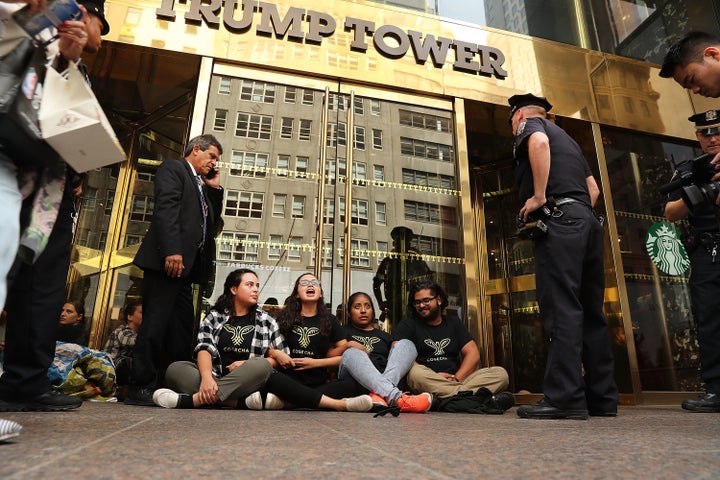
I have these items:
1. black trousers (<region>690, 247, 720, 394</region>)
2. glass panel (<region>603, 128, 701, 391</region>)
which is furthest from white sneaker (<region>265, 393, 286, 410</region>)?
glass panel (<region>603, 128, 701, 391</region>)

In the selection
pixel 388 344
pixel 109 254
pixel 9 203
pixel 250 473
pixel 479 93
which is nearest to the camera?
pixel 250 473

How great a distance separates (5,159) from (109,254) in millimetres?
4071

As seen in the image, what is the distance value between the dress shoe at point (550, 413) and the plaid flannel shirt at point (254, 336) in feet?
5.94

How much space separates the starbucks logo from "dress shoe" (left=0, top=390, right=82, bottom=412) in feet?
19.1

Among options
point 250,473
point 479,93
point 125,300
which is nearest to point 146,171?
point 125,300

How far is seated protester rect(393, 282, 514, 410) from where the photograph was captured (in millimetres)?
3500

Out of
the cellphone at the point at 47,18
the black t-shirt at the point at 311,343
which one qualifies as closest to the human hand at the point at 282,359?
the black t-shirt at the point at 311,343

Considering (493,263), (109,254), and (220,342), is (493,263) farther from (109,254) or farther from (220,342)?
(109,254)

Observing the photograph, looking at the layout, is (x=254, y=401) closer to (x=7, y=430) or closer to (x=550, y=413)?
(x=550, y=413)

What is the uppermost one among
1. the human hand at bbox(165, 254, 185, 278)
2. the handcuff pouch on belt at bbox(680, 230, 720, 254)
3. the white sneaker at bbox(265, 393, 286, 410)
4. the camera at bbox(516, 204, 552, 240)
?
the handcuff pouch on belt at bbox(680, 230, 720, 254)

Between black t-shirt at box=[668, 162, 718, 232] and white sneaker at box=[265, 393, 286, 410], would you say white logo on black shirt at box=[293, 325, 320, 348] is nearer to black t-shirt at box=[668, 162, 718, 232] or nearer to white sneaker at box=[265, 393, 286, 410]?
white sneaker at box=[265, 393, 286, 410]

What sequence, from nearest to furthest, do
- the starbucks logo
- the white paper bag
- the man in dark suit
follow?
the white paper bag → the man in dark suit → the starbucks logo

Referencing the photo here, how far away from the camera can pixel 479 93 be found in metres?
5.43

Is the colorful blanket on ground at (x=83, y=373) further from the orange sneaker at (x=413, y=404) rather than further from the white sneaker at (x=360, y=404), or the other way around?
the orange sneaker at (x=413, y=404)
